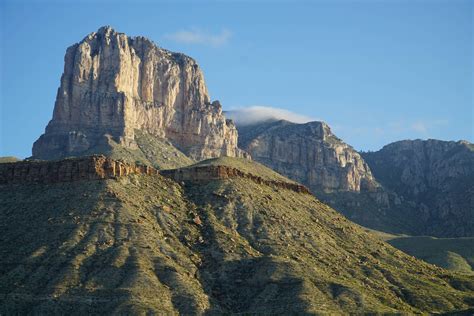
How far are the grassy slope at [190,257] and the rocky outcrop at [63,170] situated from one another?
72.9 inches

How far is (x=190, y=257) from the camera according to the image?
134375mm

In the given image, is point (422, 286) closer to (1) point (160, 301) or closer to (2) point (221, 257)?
(2) point (221, 257)

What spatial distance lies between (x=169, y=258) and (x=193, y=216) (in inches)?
744

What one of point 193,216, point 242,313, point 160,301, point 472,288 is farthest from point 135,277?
point 472,288

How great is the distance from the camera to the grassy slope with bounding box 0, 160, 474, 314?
11988 cm

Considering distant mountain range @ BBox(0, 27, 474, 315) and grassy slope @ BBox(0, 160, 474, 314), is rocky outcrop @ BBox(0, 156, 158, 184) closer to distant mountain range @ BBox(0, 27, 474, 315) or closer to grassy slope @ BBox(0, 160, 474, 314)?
distant mountain range @ BBox(0, 27, 474, 315)

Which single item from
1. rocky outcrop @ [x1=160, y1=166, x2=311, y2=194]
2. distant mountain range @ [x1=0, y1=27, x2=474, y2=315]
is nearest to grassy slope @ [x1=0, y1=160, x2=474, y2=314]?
distant mountain range @ [x1=0, y1=27, x2=474, y2=315]

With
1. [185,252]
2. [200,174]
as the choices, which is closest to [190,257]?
[185,252]

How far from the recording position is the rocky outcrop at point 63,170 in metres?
149

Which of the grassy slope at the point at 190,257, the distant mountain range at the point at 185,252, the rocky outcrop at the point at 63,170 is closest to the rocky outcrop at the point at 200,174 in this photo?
the distant mountain range at the point at 185,252

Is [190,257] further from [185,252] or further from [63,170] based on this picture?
[63,170]

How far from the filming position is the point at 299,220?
156375 mm

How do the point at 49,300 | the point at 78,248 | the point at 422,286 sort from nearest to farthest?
the point at 49,300 → the point at 78,248 → the point at 422,286

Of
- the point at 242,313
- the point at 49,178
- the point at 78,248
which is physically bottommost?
the point at 242,313
